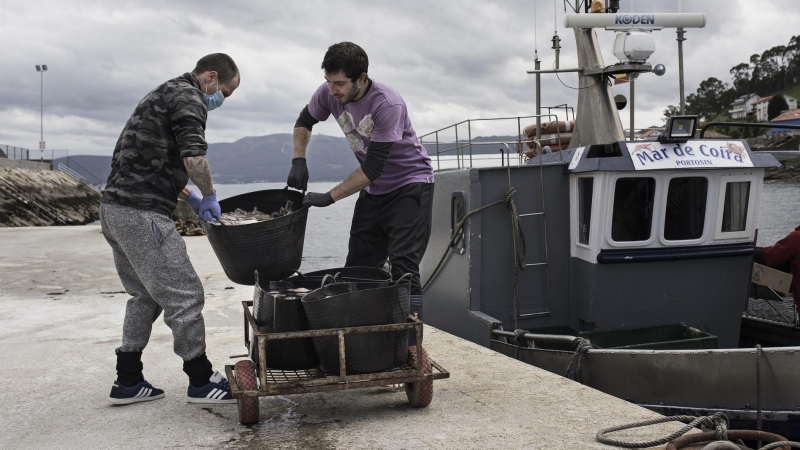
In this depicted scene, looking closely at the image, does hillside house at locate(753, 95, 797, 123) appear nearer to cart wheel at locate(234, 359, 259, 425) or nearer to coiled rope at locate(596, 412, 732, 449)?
coiled rope at locate(596, 412, 732, 449)

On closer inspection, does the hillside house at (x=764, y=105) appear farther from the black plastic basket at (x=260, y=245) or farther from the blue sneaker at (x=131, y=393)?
the blue sneaker at (x=131, y=393)

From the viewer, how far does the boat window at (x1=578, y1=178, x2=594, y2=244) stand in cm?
740

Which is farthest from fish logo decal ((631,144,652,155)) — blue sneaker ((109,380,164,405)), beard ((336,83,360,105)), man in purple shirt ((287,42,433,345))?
blue sneaker ((109,380,164,405))

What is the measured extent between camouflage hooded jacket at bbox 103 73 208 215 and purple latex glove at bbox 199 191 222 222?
0.66 ft

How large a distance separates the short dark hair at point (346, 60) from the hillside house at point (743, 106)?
336 ft

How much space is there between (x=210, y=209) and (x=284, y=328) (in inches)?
30.9

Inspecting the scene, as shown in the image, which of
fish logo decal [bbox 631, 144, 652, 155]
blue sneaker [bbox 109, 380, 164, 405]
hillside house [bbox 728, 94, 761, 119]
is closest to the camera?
blue sneaker [bbox 109, 380, 164, 405]

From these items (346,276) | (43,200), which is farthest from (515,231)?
(43,200)

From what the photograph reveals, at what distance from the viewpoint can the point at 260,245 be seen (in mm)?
4125

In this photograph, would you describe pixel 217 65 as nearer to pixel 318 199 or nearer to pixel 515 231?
pixel 318 199

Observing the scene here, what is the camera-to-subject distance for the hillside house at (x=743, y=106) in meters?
96.6

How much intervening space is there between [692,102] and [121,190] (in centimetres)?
9609

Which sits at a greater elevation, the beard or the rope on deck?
the beard

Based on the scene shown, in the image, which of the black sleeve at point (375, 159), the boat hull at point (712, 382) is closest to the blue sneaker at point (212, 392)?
the black sleeve at point (375, 159)
